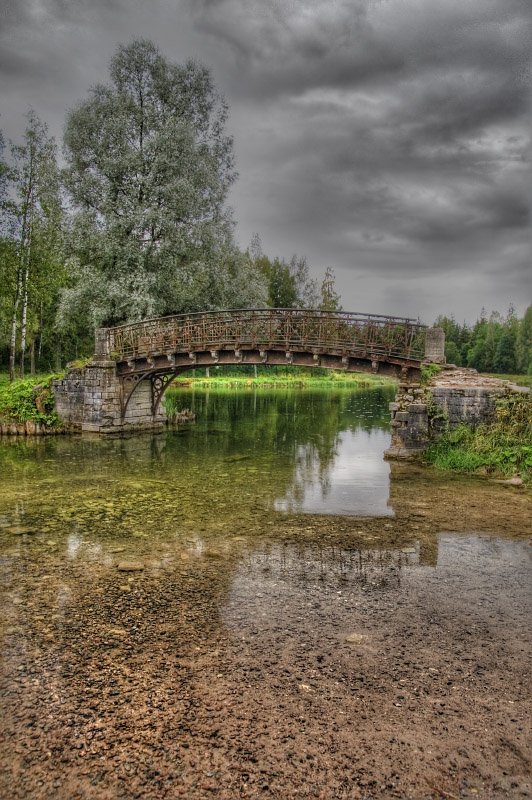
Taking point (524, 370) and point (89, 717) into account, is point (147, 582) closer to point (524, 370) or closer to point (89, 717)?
point (89, 717)

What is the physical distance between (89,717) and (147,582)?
2.77 metres

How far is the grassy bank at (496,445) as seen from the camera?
46.8ft

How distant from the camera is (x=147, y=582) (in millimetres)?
7238

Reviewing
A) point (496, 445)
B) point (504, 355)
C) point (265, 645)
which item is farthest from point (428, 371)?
point (504, 355)

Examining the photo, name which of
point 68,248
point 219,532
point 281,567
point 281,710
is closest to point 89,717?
point 281,710

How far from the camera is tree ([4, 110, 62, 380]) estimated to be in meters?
29.6

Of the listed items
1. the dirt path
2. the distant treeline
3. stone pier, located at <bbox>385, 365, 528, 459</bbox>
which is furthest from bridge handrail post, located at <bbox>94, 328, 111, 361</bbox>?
the distant treeline

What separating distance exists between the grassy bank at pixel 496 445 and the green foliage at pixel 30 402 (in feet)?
52.7

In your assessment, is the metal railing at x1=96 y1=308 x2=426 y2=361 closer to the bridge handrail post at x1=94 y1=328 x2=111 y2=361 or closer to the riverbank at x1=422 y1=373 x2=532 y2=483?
the bridge handrail post at x1=94 y1=328 x2=111 y2=361

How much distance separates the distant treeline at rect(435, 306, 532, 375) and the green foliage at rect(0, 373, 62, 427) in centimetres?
6774

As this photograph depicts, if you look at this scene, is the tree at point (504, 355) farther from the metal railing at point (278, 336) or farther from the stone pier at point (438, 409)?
the stone pier at point (438, 409)

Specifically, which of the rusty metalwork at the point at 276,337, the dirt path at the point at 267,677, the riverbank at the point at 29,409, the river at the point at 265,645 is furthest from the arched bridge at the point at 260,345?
the dirt path at the point at 267,677

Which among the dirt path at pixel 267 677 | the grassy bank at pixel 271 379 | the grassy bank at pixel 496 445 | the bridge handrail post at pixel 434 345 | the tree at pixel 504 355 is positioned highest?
the tree at pixel 504 355

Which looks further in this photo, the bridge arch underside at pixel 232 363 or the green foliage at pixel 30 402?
the green foliage at pixel 30 402
